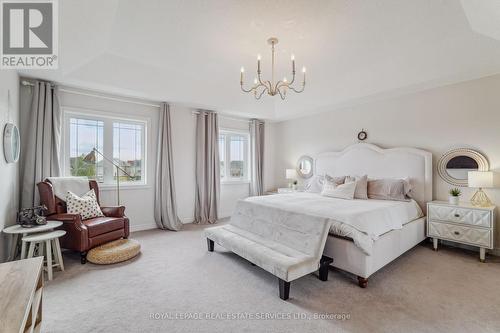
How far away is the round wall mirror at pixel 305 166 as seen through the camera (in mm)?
5366

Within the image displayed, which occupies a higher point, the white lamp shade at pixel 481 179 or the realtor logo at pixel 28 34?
the realtor logo at pixel 28 34

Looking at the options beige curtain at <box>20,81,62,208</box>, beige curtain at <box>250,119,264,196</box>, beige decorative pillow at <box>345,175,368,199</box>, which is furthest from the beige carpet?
beige curtain at <box>250,119,264,196</box>

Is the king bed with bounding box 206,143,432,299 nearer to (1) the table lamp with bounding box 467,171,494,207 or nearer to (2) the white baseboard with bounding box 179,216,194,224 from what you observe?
(1) the table lamp with bounding box 467,171,494,207

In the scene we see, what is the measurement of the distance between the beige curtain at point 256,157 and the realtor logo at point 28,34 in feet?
12.7

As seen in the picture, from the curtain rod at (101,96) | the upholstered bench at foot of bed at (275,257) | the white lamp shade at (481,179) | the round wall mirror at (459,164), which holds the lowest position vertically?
the upholstered bench at foot of bed at (275,257)

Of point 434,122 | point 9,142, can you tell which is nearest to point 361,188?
point 434,122

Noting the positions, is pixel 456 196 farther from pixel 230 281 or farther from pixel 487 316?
pixel 230 281

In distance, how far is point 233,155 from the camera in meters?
5.68

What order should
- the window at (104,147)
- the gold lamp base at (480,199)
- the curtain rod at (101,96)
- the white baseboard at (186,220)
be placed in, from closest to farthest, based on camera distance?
the gold lamp base at (480,199) → the curtain rod at (101,96) → the window at (104,147) → the white baseboard at (186,220)

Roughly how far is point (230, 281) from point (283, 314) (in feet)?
2.36

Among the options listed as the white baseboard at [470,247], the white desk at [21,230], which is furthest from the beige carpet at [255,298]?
the white desk at [21,230]

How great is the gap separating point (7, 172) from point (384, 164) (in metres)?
5.43

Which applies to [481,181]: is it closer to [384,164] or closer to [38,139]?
[384,164]

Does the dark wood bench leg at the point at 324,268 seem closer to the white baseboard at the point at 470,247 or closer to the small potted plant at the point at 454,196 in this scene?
the small potted plant at the point at 454,196
